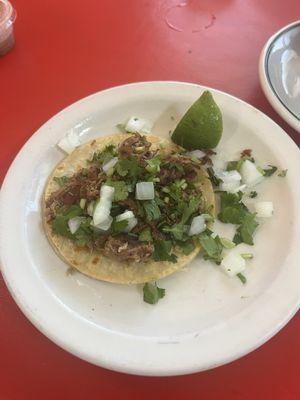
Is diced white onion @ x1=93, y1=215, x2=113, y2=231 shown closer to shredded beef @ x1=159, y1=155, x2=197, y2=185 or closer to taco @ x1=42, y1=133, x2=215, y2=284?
taco @ x1=42, y1=133, x2=215, y2=284

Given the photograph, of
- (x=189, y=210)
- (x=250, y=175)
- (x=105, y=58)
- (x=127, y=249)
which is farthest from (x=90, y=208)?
(x=105, y=58)

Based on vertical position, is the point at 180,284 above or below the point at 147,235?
below

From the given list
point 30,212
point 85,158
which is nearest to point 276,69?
point 85,158

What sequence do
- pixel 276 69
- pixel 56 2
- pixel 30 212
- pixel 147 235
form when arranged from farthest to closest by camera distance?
pixel 56 2 → pixel 276 69 → pixel 30 212 → pixel 147 235

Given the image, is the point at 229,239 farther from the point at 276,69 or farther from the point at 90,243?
the point at 276,69

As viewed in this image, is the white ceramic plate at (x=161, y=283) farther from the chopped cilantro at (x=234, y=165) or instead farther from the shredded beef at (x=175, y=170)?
the shredded beef at (x=175, y=170)

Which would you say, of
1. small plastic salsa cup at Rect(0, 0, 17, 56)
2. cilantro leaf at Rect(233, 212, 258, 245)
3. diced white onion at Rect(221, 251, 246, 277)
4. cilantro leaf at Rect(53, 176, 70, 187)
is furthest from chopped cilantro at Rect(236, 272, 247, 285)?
small plastic salsa cup at Rect(0, 0, 17, 56)
